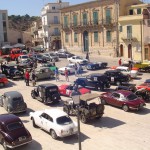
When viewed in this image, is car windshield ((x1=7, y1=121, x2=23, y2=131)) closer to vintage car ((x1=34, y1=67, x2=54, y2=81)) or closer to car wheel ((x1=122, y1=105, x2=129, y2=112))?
car wheel ((x1=122, y1=105, x2=129, y2=112))

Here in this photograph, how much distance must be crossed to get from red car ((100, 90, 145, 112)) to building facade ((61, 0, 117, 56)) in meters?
31.0

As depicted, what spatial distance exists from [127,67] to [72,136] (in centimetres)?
1984

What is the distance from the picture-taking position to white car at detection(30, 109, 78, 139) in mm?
17156

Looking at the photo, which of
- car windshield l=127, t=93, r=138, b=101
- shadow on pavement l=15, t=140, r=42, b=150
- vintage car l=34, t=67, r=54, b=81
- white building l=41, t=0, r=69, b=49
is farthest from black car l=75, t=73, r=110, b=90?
white building l=41, t=0, r=69, b=49

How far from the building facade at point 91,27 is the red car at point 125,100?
31.0m

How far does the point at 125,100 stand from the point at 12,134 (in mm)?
9522

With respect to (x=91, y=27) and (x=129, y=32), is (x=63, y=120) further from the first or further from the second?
(x=91, y=27)

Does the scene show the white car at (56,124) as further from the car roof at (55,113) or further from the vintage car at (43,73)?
the vintage car at (43,73)

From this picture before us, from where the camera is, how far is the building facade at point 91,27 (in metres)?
53.9

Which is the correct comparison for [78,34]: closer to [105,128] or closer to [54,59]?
[54,59]

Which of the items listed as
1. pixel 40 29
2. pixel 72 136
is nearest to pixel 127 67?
pixel 72 136

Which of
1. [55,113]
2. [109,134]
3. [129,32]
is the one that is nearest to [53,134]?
[55,113]

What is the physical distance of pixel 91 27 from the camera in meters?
58.2

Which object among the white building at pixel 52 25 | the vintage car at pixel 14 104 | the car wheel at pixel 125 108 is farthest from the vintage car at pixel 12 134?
the white building at pixel 52 25
